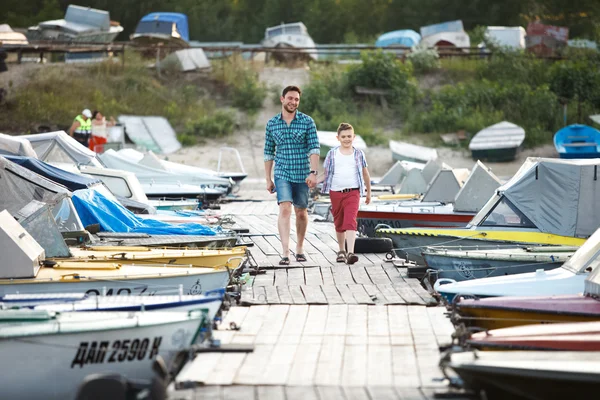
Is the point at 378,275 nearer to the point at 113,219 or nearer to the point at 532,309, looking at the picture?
the point at 532,309

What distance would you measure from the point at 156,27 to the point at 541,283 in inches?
2041

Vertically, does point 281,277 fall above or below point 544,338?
below

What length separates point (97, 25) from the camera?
57094mm

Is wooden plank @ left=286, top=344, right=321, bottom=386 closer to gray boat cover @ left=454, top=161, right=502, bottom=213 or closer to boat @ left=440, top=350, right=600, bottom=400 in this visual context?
boat @ left=440, top=350, right=600, bottom=400

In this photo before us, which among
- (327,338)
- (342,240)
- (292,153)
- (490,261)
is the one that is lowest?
(342,240)

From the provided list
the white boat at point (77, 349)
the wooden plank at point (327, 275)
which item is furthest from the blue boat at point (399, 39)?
the white boat at point (77, 349)

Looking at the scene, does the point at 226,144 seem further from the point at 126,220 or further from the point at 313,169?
the point at 313,169

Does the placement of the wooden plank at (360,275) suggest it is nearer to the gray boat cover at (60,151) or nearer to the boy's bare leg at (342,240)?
the boy's bare leg at (342,240)

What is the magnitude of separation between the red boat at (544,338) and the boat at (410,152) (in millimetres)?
28683

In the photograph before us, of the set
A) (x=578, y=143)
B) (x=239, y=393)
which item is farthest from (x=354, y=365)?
(x=578, y=143)

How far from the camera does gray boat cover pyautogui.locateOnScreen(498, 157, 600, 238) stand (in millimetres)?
13508

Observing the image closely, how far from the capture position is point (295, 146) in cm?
1242

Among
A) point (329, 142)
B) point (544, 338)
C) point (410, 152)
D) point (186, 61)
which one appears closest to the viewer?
point (544, 338)

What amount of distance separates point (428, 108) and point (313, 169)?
32.9 metres
